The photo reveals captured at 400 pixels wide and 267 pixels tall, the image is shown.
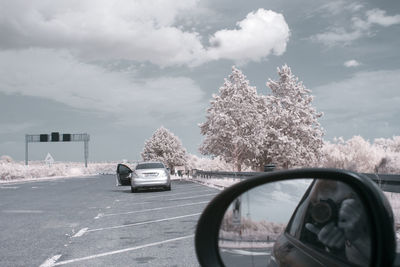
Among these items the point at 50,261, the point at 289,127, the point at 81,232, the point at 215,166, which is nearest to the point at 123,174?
the point at 289,127

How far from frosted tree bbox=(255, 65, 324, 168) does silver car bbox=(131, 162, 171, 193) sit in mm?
21069

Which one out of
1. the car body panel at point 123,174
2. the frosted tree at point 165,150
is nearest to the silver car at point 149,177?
the car body panel at point 123,174

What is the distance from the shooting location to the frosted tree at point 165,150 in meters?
93.8

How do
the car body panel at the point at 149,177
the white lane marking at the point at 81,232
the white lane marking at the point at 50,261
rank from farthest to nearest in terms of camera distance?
the car body panel at the point at 149,177
the white lane marking at the point at 81,232
the white lane marking at the point at 50,261

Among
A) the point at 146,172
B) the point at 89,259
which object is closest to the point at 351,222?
the point at 89,259

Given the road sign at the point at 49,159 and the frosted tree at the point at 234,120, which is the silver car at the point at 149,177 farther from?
the road sign at the point at 49,159

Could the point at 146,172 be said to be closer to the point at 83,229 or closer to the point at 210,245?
the point at 83,229

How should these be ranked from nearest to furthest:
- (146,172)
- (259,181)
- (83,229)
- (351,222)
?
(351,222) < (259,181) < (83,229) < (146,172)

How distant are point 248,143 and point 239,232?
4153 cm

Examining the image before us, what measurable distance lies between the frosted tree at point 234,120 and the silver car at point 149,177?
19.9 metres

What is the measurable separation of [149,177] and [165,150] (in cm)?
7087

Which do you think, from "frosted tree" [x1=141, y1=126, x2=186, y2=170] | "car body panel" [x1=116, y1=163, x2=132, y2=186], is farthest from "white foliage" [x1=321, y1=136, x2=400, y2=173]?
"frosted tree" [x1=141, y1=126, x2=186, y2=170]

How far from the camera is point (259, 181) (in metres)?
2.29

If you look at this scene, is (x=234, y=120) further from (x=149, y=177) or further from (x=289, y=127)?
(x=149, y=177)
